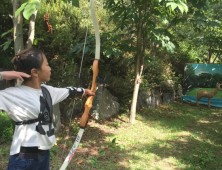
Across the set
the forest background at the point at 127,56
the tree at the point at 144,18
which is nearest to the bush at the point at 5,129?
the forest background at the point at 127,56

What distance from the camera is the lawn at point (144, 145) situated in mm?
2869

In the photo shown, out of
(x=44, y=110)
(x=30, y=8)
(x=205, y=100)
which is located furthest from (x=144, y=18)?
(x=205, y=100)

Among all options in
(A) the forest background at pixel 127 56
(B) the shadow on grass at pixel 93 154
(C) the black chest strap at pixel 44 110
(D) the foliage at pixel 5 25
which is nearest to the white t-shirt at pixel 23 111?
(C) the black chest strap at pixel 44 110

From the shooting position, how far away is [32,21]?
8.98 ft

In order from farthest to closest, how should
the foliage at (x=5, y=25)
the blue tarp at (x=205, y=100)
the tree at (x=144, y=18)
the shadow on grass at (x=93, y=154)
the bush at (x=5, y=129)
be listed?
the blue tarp at (x=205, y=100)
the foliage at (x=5, y=25)
the tree at (x=144, y=18)
the bush at (x=5, y=129)
the shadow on grass at (x=93, y=154)

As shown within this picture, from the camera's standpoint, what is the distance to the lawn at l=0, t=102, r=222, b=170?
2.87m

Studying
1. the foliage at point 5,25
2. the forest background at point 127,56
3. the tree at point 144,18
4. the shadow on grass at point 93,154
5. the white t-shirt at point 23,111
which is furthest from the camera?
the foliage at point 5,25

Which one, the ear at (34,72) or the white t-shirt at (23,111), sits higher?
the ear at (34,72)

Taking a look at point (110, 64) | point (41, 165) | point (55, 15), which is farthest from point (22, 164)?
point (110, 64)

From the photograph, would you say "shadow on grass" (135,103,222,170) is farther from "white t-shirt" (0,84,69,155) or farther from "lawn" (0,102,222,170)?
"white t-shirt" (0,84,69,155)

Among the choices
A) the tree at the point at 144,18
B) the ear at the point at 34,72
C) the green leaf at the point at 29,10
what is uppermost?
the tree at the point at 144,18

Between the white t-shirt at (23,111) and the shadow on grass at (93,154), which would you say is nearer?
the white t-shirt at (23,111)

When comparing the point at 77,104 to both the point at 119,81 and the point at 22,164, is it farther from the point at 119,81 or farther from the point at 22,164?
the point at 22,164

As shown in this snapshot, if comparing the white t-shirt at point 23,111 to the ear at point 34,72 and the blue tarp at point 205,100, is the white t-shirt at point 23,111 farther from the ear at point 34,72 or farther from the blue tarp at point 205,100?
the blue tarp at point 205,100
